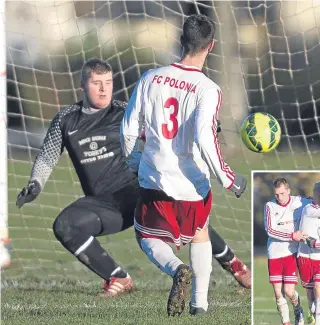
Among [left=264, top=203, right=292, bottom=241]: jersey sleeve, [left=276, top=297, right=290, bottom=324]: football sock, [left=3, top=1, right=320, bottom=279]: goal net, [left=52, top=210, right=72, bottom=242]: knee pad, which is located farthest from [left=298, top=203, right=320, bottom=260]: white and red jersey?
[left=3, top=1, right=320, bottom=279]: goal net

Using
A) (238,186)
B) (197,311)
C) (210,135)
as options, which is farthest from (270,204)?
(210,135)

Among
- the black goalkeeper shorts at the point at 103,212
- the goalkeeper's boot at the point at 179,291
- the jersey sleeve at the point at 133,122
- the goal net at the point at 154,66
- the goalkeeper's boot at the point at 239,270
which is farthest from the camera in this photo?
the goal net at the point at 154,66

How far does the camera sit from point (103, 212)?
775 cm

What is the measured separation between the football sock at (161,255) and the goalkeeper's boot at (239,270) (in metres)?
1.40

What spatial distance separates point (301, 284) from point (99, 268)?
156 centimetres

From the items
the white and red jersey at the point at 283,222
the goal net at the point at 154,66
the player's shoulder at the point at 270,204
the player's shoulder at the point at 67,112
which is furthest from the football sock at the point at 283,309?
the goal net at the point at 154,66

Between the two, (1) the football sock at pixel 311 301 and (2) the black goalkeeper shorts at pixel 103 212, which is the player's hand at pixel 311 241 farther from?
(2) the black goalkeeper shorts at pixel 103 212

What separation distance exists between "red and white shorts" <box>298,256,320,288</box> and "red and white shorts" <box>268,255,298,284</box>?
4 centimetres

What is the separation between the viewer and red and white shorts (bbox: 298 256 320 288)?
6785 mm

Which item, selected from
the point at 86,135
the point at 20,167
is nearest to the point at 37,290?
the point at 86,135

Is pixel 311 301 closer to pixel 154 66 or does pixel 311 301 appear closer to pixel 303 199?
pixel 303 199

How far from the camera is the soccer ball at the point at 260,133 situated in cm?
734

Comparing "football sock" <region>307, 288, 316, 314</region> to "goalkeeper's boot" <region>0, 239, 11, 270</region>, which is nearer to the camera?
"football sock" <region>307, 288, 316, 314</region>

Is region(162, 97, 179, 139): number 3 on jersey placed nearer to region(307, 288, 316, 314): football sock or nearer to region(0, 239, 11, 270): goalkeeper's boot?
region(307, 288, 316, 314): football sock
